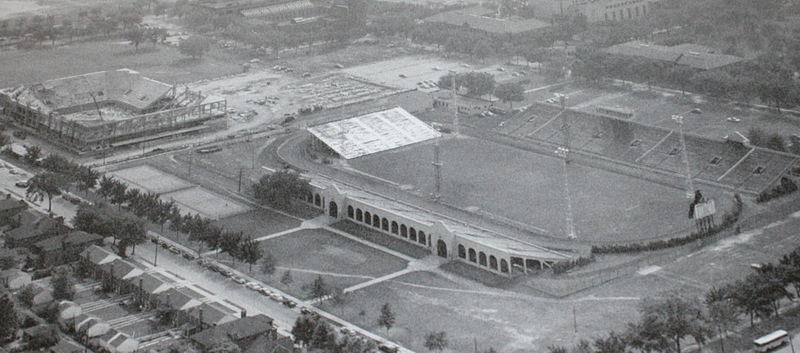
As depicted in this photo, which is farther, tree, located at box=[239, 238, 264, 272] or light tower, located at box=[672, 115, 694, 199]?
light tower, located at box=[672, 115, 694, 199]

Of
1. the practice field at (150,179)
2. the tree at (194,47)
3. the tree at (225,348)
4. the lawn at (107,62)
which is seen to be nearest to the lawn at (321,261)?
the tree at (225,348)

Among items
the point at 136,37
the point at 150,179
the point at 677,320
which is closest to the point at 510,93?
the point at 150,179

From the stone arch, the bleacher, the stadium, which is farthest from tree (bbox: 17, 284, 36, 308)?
the bleacher

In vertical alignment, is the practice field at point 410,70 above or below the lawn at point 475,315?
below

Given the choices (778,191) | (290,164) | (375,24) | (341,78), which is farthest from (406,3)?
(778,191)

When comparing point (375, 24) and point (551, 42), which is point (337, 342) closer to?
point (551, 42)

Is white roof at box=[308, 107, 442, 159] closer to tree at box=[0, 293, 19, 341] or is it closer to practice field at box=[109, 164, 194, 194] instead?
practice field at box=[109, 164, 194, 194]

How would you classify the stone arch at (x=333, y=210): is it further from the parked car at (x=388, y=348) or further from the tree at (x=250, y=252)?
the parked car at (x=388, y=348)
